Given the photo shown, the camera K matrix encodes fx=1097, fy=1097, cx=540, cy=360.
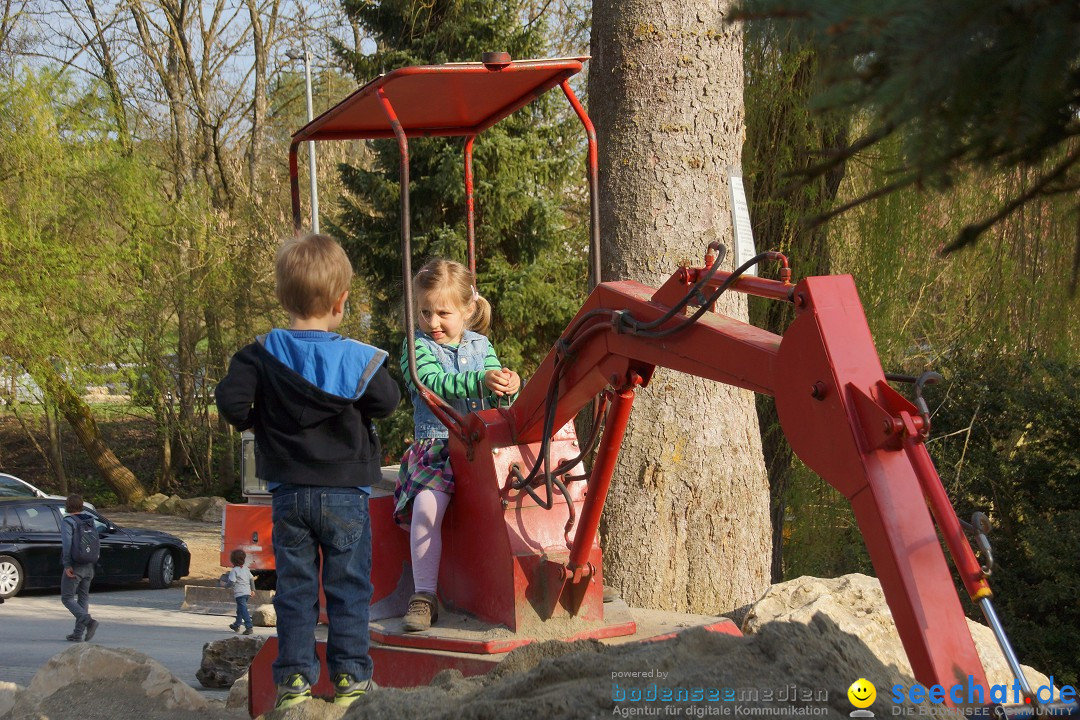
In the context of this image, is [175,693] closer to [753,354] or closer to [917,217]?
[753,354]

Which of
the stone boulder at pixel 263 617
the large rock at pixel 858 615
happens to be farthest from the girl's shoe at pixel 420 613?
the stone boulder at pixel 263 617

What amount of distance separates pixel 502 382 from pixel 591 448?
0.41 metres

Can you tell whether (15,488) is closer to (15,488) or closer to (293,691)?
(15,488)

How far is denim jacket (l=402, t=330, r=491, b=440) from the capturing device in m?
4.21

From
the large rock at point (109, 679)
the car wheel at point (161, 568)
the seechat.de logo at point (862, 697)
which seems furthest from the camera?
the car wheel at point (161, 568)

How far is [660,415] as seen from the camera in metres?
5.40

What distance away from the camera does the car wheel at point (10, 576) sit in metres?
13.8

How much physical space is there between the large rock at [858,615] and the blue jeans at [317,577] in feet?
4.13

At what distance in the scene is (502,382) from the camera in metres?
3.97

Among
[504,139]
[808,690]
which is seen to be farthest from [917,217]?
[504,139]

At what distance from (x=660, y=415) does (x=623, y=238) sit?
0.91 m

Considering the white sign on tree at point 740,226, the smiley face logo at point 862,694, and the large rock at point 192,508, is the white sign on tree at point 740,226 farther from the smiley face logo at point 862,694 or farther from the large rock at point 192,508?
the large rock at point 192,508

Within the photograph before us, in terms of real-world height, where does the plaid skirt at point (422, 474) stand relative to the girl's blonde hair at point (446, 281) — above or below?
below

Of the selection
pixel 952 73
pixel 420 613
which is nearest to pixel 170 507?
pixel 420 613
